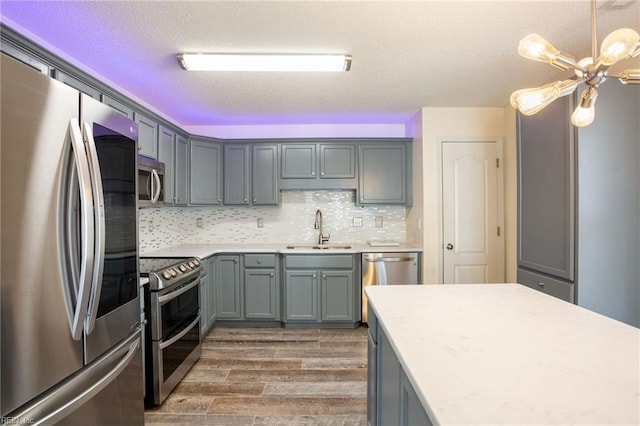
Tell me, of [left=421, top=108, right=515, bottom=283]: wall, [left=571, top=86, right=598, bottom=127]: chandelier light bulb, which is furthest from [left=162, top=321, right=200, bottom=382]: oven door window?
[left=571, top=86, right=598, bottom=127]: chandelier light bulb

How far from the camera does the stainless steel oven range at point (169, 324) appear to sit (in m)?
1.96

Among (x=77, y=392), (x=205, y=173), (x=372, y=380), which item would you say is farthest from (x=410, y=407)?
(x=205, y=173)

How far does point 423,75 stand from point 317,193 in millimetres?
1895

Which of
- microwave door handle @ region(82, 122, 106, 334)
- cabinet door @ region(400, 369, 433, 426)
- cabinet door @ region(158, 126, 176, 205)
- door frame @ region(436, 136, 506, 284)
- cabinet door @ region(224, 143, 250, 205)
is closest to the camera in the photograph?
cabinet door @ region(400, 369, 433, 426)

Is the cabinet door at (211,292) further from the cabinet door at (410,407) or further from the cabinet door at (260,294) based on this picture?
the cabinet door at (410,407)

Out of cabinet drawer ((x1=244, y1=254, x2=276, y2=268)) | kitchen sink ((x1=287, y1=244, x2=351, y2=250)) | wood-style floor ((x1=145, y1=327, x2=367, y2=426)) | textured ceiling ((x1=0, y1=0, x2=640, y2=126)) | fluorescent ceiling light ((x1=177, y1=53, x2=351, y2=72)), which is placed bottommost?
wood-style floor ((x1=145, y1=327, x2=367, y2=426))

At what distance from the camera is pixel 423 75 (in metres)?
2.42

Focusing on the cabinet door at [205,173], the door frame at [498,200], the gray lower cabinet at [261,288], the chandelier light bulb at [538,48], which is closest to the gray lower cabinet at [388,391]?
the chandelier light bulb at [538,48]

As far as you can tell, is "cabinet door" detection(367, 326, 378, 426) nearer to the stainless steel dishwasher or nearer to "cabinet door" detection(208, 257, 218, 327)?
the stainless steel dishwasher

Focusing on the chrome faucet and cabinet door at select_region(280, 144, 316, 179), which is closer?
cabinet door at select_region(280, 144, 316, 179)

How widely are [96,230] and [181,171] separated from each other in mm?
2348

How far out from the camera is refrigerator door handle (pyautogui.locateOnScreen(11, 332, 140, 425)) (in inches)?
35.9

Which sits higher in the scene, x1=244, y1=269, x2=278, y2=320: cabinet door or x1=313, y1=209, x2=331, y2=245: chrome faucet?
x1=313, y1=209, x2=331, y2=245: chrome faucet

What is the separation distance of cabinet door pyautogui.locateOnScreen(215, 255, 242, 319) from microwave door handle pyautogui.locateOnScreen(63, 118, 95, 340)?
227 cm
